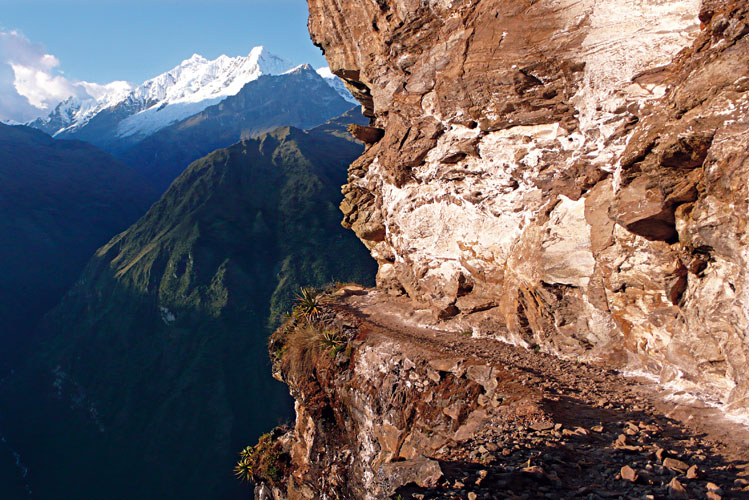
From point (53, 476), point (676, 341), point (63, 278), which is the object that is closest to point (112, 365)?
point (53, 476)

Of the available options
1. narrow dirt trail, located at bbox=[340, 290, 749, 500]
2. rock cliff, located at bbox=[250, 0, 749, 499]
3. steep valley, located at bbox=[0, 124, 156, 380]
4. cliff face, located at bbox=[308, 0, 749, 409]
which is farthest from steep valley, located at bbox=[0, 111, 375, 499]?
narrow dirt trail, located at bbox=[340, 290, 749, 500]

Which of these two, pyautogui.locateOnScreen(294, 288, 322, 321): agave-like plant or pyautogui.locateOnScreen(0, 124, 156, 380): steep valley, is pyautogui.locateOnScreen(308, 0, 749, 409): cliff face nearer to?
pyautogui.locateOnScreen(294, 288, 322, 321): agave-like plant

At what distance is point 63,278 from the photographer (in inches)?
3812

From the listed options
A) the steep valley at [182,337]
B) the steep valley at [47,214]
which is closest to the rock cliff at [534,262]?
the steep valley at [182,337]

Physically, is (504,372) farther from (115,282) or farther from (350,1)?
(115,282)

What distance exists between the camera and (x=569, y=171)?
11.4m

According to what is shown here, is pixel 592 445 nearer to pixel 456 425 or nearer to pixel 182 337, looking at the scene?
pixel 456 425

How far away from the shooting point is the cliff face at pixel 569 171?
7723 millimetres

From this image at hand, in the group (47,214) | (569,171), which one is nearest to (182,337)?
(569,171)

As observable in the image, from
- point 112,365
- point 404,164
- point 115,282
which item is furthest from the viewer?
point 115,282

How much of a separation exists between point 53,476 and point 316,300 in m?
65.1

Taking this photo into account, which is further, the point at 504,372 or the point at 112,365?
the point at 112,365

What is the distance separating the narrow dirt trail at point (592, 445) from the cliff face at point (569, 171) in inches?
35.8

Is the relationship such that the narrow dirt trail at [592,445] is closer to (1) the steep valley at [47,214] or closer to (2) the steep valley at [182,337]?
(2) the steep valley at [182,337]
